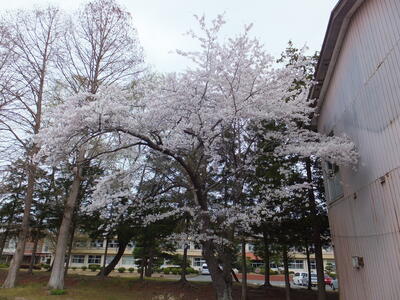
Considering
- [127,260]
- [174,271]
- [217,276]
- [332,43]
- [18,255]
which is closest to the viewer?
[332,43]

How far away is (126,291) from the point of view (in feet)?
49.4

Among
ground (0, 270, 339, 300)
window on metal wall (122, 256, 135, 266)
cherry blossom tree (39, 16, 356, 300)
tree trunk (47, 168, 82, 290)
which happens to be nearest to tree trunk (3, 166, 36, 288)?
ground (0, 270, 339, 300)

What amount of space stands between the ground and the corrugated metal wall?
7159mm

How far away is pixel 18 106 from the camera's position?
1485cm

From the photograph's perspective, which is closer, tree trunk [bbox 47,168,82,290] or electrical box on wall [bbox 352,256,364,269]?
electrical box on wall [bbox 352,256,364,269]

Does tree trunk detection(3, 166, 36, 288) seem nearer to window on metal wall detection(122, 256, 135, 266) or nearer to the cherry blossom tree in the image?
the cherry blossom tree

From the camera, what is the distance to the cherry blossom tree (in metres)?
7.74

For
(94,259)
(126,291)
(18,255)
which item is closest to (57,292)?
(126,291)

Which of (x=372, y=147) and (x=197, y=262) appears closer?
(x=372, y=147)

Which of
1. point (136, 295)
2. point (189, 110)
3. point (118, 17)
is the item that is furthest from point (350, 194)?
point (118, 17)

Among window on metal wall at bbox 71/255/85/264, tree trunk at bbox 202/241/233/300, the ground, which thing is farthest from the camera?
window on metal wall at bbox 71/255/85/264

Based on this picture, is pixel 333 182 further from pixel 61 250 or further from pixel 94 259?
pixel 94 259

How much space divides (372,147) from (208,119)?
3.92m

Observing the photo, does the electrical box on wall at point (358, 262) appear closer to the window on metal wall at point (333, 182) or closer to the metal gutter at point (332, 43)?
the window on metal wall at point (333, 182)
